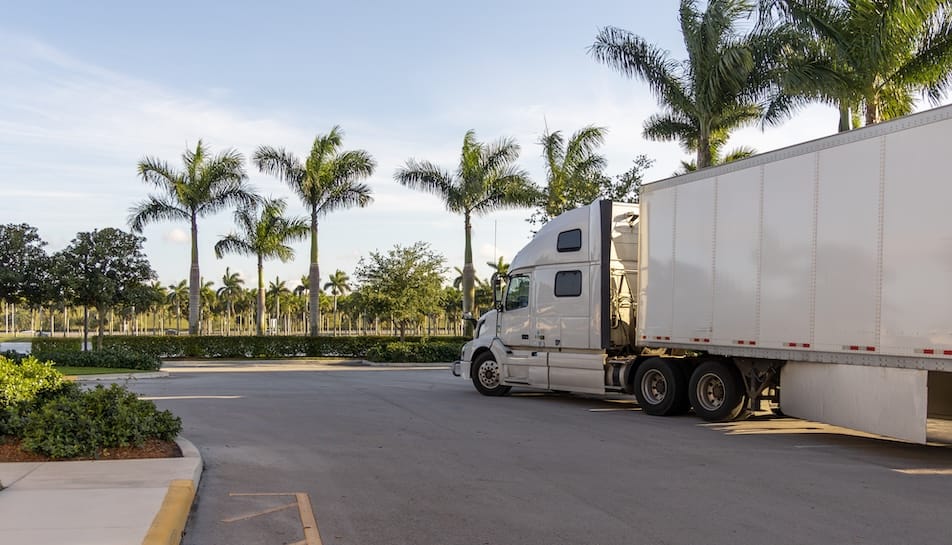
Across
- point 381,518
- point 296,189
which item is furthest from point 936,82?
point 296,189

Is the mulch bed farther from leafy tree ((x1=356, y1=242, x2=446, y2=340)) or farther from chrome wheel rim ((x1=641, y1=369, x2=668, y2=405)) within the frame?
leafy tree ((x1=356, y1=242, x2=446, y2=340))

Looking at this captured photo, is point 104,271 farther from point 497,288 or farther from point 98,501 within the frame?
point 98,501

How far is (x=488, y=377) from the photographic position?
1927cm

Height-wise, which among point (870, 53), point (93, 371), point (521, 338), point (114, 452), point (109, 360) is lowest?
point (93, 371)

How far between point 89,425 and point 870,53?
60.2 feet

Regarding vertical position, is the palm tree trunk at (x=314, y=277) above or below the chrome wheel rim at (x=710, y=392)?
above

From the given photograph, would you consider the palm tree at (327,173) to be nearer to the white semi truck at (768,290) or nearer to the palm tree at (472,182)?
the palm tree at (472,182)

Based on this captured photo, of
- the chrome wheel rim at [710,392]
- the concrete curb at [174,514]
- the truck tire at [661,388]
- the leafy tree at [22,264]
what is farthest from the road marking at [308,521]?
the leafy tree at [22,264]

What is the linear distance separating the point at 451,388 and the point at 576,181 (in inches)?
542

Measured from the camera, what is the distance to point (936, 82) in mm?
21594

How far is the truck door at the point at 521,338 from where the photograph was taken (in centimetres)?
1789

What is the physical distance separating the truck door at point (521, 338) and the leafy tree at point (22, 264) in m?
19.7

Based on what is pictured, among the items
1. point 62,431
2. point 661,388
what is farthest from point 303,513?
point 661,388

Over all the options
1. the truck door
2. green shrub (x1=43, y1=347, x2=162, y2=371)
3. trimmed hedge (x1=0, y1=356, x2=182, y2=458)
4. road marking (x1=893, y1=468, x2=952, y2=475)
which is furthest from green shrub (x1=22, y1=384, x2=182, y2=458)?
green shrub (x1=43, y1=347, x2=162, y2=371)
